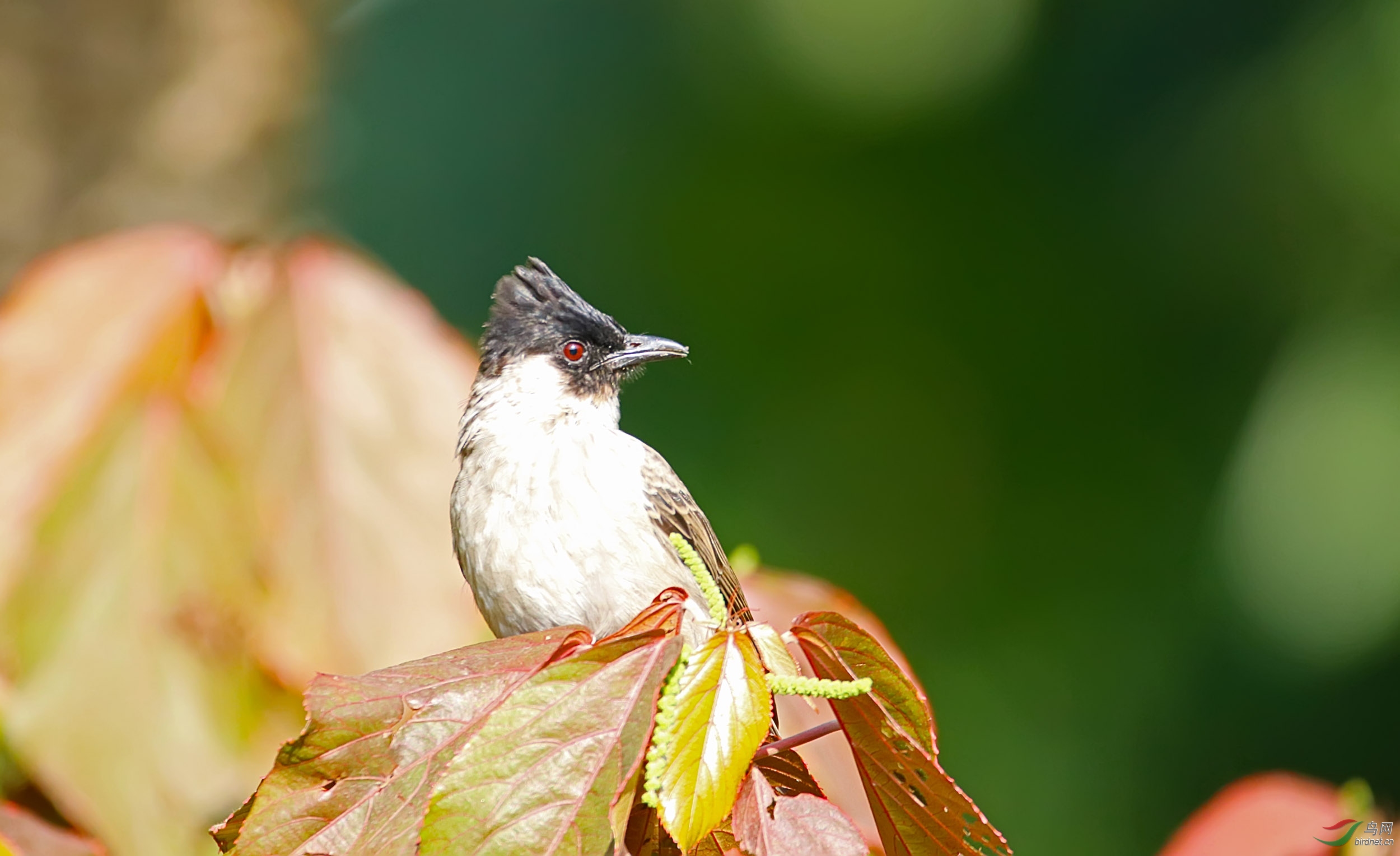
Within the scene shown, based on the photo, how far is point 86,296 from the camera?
4.85 ft

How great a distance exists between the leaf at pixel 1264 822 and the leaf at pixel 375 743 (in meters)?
0.97

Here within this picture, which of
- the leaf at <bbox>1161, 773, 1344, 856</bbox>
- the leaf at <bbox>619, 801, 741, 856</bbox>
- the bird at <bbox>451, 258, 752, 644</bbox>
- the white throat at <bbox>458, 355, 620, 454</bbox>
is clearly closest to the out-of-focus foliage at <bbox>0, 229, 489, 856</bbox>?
the bird at <bbox>451, 258, 752, 644</bbox>

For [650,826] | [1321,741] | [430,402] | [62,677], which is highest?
[430,402]

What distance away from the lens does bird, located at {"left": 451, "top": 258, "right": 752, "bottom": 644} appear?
1546 mm

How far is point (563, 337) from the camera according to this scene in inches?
75.7

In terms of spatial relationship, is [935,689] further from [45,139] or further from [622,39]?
[45,139]

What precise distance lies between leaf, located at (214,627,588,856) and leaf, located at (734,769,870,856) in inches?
7.5

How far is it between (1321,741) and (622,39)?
380 cm

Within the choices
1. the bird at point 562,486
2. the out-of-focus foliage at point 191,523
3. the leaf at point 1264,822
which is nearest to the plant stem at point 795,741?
the bird at point 562,486

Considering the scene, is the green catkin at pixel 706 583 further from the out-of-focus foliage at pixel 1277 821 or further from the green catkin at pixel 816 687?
the out-of-focus foliage at pixel 1277 821

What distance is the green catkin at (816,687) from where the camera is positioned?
83 centimetres

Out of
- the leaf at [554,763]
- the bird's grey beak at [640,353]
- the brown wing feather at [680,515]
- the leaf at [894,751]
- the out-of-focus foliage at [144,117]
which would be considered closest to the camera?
the leaf at [554,763]

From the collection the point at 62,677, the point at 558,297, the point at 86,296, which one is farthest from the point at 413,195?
the point at 62,677

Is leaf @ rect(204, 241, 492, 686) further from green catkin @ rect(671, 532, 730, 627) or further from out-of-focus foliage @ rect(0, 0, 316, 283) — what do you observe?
out-of-focus foliage @ rect(0, 0, 316, 283)
